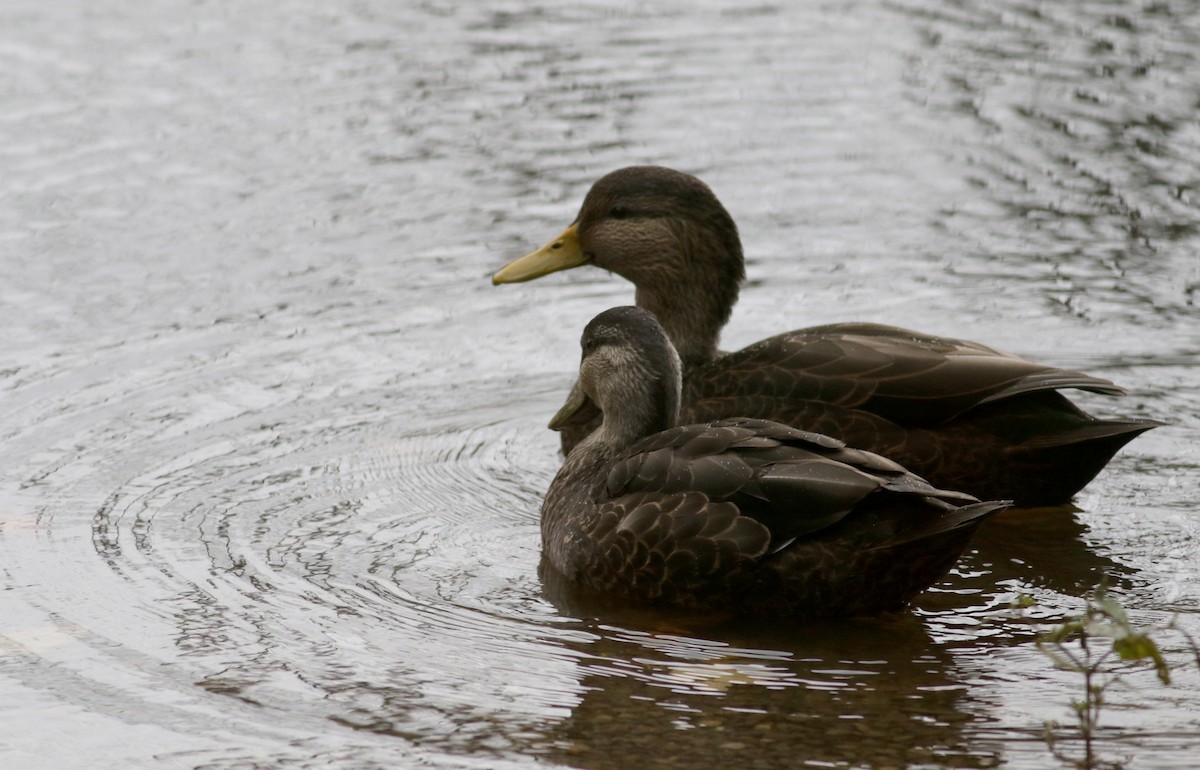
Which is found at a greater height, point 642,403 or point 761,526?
point 642,403


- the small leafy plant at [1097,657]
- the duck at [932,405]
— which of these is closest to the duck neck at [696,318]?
the duck at [932,405]

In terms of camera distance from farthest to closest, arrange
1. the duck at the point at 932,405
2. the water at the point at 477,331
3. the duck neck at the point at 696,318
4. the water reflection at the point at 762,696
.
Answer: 1. the duck neck at the point at 696,318
2. the duck at the point at 932,405
3. the water at the point at 477,331
4. the water reflection at the point at 762,696

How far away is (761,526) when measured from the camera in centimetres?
627

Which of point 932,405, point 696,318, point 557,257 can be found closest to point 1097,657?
point 932,405

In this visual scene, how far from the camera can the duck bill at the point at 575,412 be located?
779 cm

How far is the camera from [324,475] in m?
7.80

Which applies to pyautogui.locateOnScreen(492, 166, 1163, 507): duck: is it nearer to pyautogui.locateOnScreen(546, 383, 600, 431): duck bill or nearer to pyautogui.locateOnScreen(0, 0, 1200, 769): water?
pyautogui.locateOnScreen(546, 383, 600, 431): duck bill

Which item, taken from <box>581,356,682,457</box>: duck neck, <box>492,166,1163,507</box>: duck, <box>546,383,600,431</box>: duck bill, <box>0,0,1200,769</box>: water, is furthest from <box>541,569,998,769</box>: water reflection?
<box>546,383,600,431</box>: duck bill

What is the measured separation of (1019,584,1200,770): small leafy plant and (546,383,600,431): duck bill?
2310mm

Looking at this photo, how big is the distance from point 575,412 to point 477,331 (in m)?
1.66

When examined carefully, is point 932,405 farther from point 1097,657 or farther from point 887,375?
point 1097,657

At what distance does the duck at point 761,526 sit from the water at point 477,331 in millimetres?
171

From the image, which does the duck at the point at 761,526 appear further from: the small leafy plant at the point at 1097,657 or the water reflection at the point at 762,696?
the small leafy plant at the point at 1097,657

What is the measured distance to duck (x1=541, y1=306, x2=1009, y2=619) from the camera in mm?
6199
